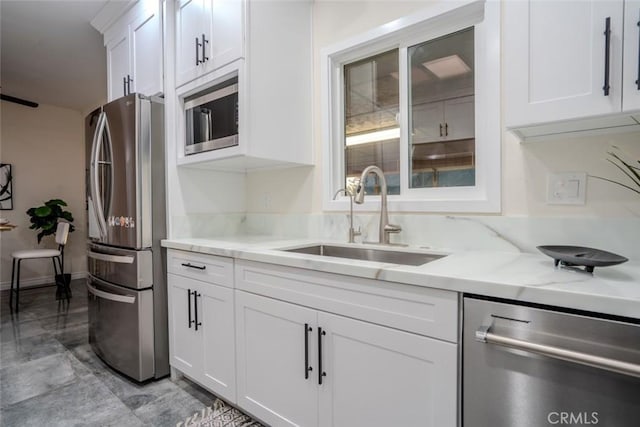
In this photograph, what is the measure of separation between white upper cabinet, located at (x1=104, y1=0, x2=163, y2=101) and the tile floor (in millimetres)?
1871

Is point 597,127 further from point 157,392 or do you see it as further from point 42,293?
point 42,293

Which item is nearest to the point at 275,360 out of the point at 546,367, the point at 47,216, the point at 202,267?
the point at 202,267

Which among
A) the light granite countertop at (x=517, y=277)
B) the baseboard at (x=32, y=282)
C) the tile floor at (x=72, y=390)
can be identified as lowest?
the tile floor at (x=72, y=390)

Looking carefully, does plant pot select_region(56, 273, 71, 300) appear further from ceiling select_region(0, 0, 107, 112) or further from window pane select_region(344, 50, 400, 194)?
window pane select_region(344, 50, 400, 194)

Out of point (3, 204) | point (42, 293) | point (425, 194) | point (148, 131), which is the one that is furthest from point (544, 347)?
point (3, 204)

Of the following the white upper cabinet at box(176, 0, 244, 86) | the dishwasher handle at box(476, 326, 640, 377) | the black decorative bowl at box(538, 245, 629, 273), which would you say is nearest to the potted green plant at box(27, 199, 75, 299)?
the white upper cabinet at box(176, 0, 244, 86)

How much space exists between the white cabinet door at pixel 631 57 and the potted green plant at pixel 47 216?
17.6ft

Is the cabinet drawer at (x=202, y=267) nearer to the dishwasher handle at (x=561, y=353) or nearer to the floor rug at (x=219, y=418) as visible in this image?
the floor rug at (x=219, y=418)

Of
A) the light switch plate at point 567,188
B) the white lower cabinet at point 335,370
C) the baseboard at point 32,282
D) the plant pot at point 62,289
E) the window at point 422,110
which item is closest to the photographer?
the white lower cabinet at point 335,370

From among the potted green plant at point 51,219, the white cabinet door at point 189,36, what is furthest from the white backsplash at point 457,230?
the potted green plant at point 51,219

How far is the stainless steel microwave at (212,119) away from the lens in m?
1.80

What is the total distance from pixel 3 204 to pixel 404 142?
517 centimetres

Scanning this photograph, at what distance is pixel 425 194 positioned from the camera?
5.62ft

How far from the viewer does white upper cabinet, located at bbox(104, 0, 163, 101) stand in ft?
7.11
